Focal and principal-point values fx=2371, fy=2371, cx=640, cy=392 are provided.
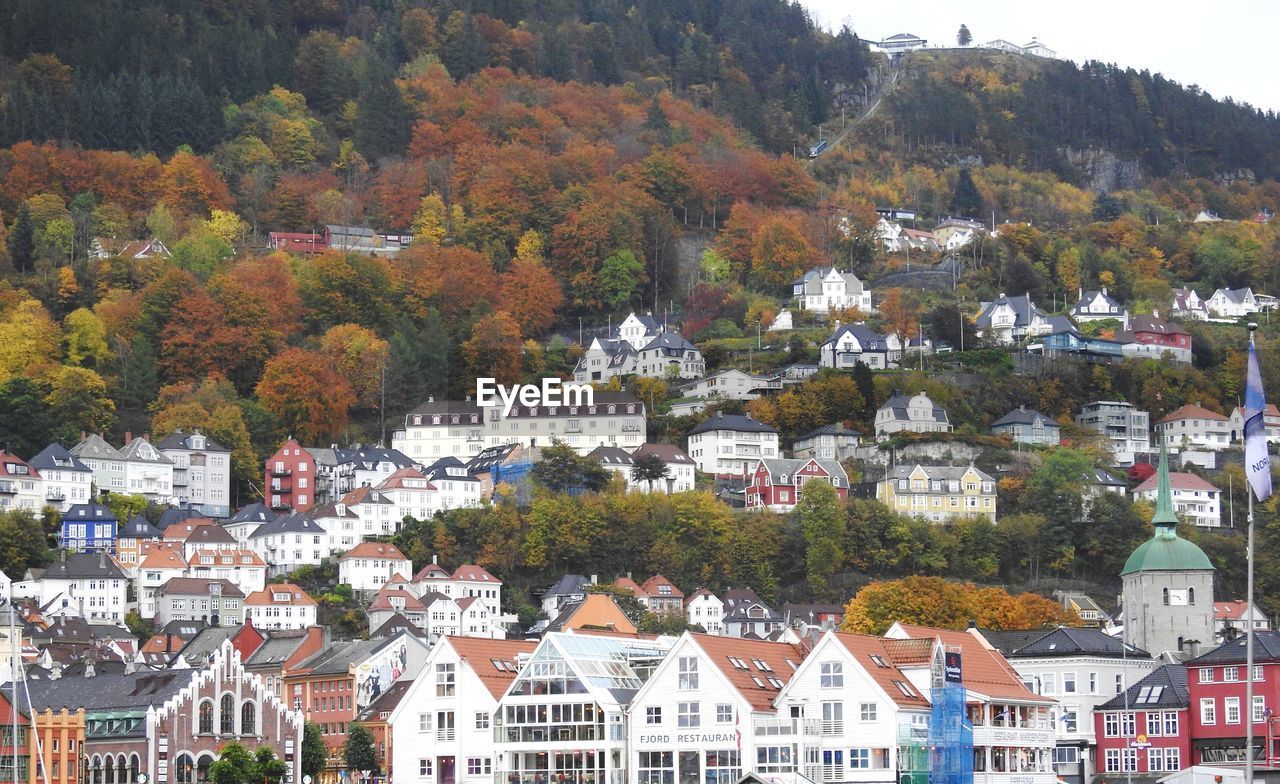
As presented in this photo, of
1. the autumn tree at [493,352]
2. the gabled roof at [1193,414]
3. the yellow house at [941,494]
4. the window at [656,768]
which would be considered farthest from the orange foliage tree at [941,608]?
the autumn tree at [493,352]

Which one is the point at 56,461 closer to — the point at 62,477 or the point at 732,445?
the point at 62,477

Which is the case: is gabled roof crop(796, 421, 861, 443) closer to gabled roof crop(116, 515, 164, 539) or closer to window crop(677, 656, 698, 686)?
gabled roof crop(116, 515, 164, 539)

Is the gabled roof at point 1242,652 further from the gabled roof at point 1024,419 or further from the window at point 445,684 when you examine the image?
the gabled roof at point 1024,419

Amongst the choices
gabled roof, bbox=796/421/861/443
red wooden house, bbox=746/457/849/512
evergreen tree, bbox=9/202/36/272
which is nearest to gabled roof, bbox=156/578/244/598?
red wooden house, bbox=746/457/849/512

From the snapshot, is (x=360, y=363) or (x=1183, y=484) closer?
(x=1183, y=484)

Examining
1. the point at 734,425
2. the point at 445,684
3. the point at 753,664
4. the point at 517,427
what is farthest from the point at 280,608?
the point at 753,664

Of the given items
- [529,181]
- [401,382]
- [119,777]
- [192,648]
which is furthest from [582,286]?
[119,777]
